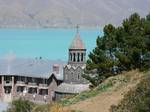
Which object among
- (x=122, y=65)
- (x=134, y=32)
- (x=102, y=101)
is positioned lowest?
(x=102, y=101)

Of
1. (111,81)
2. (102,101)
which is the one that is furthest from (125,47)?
(102,101)

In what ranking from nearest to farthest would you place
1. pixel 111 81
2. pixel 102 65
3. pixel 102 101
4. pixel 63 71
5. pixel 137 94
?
1. pixel 137 94
2. pixel 102 101
3. pixel 111 81
4. pixel 102 65
5. pixel 63 71

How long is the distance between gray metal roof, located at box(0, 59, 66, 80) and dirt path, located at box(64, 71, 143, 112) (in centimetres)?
4690

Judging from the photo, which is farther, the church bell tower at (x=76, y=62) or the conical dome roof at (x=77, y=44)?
the conical dome roof at (x=77, y=44)

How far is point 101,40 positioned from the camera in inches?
1521

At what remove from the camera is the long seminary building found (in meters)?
62.8

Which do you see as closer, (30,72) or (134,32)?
(134,32)

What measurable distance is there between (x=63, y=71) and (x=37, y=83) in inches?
300

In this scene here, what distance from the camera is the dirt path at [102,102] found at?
19.3 meters

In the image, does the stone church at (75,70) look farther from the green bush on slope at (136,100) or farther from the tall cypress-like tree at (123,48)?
the green bush on slope at (136,100)

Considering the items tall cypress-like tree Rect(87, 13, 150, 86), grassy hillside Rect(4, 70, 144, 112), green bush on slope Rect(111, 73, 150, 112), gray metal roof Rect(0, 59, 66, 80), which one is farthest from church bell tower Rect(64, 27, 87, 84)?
green bush on slope Rect(111, 73, 150, 112)

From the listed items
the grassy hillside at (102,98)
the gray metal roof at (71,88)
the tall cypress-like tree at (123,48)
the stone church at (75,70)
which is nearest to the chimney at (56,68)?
the stone church at (75,70)

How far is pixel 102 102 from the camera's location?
20125 millimetres

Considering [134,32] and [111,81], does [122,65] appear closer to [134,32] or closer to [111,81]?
[134,32]
